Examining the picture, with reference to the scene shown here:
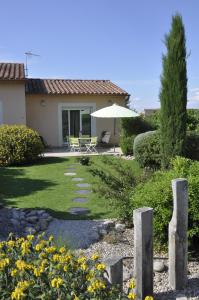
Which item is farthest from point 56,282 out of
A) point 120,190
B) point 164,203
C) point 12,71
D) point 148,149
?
point 12,71

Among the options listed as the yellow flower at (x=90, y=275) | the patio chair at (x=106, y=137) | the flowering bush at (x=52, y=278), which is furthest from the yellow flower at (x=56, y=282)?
the patio chair at (x=106, y=137)

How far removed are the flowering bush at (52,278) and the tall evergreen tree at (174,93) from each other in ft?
27.1

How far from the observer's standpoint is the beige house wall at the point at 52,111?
19.7m

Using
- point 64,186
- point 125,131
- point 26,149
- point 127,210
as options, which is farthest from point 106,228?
point 125,131

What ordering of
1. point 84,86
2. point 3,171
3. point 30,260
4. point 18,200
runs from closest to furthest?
point 30,260 < point 18,200 < point 3,171 < point 84,86

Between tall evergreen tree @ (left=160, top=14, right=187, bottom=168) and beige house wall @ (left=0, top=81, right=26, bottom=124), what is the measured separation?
9.59 metres

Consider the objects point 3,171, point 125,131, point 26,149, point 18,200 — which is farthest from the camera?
point 125,131

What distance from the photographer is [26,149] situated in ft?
46.8

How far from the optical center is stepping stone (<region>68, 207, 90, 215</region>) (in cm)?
721

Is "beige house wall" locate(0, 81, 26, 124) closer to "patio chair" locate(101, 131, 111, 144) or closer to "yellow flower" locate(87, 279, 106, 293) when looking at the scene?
"patio chair" locate(101, 131, 111, 144)

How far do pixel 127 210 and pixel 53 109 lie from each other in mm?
15009

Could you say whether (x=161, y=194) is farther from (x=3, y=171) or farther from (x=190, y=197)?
(x=3, y=171)

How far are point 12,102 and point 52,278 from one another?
16.4m

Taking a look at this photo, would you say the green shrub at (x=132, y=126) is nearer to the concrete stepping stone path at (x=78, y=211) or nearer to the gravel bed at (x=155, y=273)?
the concrete stepping stone path at (x=78, y=211)
